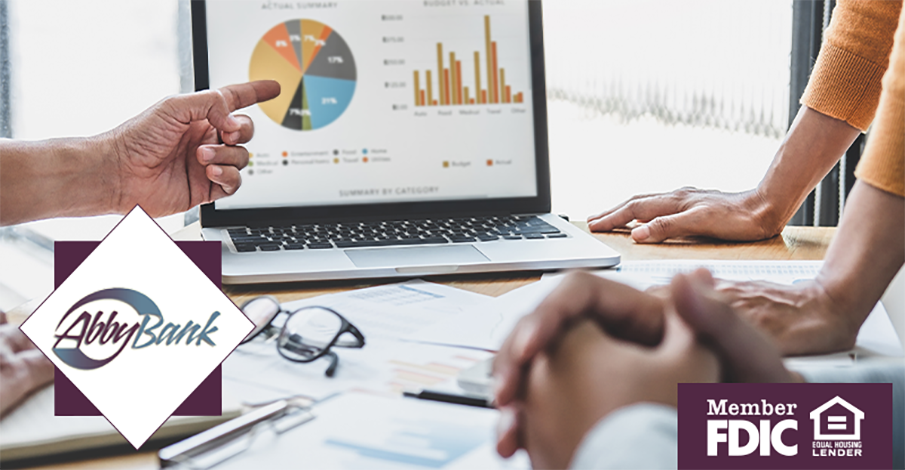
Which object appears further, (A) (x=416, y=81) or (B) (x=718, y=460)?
(A) (x=416, y=81)

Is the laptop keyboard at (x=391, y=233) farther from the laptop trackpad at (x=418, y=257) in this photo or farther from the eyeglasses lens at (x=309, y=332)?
the eyeglasses lens at (x=309, y=332)

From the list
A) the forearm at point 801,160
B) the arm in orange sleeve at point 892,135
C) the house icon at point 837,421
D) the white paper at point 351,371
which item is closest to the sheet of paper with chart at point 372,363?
Result: the white paper at point 351,371

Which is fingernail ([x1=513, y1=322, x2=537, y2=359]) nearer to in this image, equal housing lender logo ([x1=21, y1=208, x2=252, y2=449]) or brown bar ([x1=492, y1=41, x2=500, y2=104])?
equal housing lender logo ([x1=21, y1=208, x2=252, y2=449])

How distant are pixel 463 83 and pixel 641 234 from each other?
340mm

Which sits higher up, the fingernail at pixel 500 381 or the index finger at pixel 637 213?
the index finger at pixel 637 213

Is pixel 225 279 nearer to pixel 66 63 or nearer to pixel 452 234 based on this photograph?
pixel 452 234

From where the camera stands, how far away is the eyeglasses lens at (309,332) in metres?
0.54

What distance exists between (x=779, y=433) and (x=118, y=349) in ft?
1.36

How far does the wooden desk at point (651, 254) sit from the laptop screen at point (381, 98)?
21cm

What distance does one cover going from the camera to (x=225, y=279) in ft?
2.50

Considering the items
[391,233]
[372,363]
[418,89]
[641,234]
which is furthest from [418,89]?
[372,363]

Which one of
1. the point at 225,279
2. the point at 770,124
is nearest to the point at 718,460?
the point at 225,279

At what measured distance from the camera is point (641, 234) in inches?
39.1

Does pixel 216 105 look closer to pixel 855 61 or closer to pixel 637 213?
pixel 637 213
